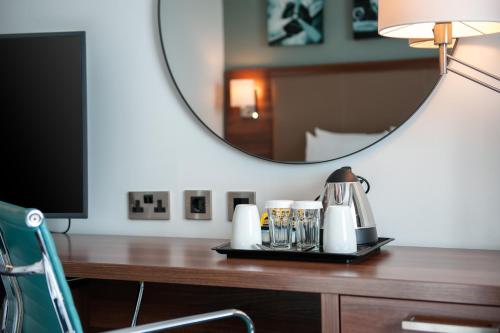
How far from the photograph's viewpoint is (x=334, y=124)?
2.05 metres

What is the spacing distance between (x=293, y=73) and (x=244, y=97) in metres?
0.18

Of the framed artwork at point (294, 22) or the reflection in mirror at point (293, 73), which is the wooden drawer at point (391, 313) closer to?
the reflection in mirror at point (293, 73)

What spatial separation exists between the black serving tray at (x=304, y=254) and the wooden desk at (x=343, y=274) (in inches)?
0.8

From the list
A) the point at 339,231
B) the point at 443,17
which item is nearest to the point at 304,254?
the point at 339,231

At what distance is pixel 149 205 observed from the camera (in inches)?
91.0

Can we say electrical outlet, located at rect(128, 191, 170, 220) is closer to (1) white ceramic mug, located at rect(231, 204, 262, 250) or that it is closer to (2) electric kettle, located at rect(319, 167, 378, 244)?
(1) white ceramic mug, located at rect(231, 204, 262, 250)

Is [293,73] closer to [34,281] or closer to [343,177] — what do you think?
Answer: [343,177]

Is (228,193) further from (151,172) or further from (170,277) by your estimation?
(170,277)

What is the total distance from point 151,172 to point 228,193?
293 mm

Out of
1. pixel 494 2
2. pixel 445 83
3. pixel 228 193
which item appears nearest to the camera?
pixel 494 2

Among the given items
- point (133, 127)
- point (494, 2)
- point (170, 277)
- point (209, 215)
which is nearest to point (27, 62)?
point (133, 127)

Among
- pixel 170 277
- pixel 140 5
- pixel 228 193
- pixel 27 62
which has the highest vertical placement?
pixel 140 5

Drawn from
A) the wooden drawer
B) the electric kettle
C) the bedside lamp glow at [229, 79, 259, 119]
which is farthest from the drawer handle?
the bedside lamp glow at [229, 79, 259, 119]

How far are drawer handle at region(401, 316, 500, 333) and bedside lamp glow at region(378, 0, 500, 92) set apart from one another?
595mm
